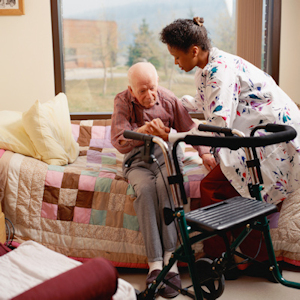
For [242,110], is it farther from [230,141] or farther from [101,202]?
[101,202]

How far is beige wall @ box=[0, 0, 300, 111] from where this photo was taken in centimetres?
333

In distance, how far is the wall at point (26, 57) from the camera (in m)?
3.33

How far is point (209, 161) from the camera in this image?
2.27 m

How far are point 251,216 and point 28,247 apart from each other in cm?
80

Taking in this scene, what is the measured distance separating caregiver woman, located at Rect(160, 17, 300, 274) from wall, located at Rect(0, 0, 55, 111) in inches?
66.9

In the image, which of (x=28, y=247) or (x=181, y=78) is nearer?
(x=28, y=247)

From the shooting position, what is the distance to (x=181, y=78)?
3695 millimetres

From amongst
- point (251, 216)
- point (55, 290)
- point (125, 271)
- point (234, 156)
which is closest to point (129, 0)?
point (234, 156)

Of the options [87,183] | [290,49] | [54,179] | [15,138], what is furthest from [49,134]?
[290,49]

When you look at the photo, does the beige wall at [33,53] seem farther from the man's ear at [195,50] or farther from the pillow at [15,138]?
the man's ear at [195,50]

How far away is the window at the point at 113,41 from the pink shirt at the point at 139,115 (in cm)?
137

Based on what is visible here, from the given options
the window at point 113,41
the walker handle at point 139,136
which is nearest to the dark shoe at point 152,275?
the walker handle at point 139,136

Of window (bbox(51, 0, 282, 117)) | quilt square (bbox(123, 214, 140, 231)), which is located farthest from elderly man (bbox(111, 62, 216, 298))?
window (bbox(51, 0, 282, 117))

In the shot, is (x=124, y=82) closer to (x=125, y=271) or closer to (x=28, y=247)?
(x=125, y=271)
